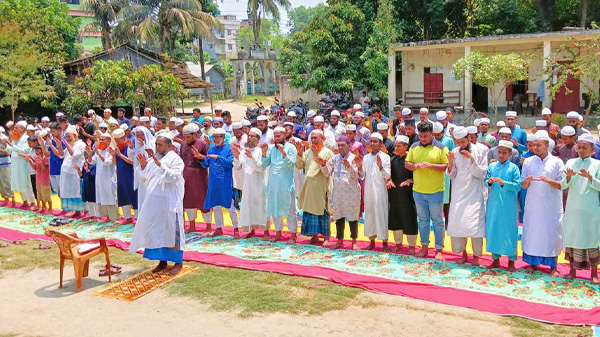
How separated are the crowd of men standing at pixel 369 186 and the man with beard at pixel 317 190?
13mm

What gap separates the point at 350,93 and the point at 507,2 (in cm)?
961

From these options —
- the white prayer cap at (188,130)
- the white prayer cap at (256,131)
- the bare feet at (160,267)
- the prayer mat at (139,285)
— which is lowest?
the prayer mat at (139,285)

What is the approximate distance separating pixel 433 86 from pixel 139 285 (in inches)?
744

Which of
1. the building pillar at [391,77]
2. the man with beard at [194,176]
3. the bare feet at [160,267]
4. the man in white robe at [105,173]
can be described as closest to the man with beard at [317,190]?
the man with beard at [194,176]

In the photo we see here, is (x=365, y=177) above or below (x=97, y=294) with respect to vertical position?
above

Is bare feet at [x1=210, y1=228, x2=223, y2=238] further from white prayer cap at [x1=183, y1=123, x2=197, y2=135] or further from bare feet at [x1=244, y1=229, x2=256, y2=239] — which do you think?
white prayer cap at [x1=183, y1=123, x2=197, y2=135]

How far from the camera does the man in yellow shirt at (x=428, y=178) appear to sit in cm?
645

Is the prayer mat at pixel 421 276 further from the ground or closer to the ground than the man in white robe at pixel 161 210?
closer to the ground

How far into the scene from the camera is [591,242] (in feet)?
18.4

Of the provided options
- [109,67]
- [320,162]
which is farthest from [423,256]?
[109,67]

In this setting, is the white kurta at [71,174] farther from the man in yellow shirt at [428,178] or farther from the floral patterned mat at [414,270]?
the man in yellow shirt at [428,178]

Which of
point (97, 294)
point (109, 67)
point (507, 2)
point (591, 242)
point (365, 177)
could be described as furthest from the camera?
point (507, 2)

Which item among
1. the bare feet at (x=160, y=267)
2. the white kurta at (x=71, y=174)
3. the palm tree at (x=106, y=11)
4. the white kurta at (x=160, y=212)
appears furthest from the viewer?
the palm tree at (x=106, y=11)

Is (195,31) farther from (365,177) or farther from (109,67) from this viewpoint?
(365,177)
